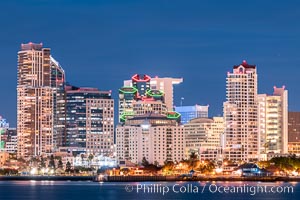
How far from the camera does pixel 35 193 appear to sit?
173625 mm

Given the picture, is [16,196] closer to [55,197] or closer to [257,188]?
[55,197]

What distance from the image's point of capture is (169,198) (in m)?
150

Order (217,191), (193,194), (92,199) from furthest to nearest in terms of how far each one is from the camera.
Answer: (217,191) → (193,194) → (92,199)

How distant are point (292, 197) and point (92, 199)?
1125 inches

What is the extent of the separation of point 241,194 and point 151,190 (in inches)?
897

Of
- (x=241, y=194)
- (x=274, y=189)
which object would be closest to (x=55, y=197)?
(x=241, y=194)

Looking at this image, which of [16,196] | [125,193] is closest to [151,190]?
[125,193]

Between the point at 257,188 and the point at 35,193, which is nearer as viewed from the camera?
the point at 35,193

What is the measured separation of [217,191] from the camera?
6909 inches

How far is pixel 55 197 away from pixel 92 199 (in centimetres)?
1007

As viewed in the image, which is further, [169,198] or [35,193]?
[35,193]

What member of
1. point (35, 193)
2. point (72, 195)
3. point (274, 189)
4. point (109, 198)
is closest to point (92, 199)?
point (109, 198)

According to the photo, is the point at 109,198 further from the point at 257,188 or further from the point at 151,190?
the point at 257,188

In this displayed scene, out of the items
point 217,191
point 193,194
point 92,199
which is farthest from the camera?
point 217,191
